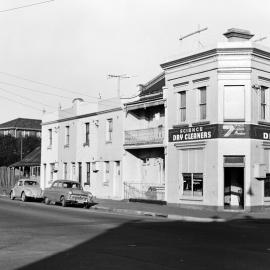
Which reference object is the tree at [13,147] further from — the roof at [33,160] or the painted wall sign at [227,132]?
the painted wall sign at [227,132]

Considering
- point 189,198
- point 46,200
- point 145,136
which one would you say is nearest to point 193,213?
point 189,198

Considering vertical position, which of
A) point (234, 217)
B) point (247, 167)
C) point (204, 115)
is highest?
point (204, 115)

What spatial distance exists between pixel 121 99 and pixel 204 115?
29.8ft

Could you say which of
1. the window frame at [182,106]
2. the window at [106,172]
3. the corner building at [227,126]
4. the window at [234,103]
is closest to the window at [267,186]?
the corner building at [227,126]

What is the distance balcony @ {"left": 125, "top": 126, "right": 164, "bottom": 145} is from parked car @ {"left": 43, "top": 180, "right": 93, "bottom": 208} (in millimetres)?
5436

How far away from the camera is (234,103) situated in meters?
28.3

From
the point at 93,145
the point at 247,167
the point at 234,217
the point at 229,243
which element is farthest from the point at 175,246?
the point at 93,145

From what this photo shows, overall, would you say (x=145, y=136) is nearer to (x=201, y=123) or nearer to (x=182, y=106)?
(x=182, y=106)

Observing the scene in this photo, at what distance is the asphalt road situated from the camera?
34.4ft

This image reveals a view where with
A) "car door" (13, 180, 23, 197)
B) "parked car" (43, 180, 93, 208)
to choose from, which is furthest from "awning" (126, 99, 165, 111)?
"car door" (13, 180, 23, 197)

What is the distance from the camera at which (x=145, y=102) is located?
1351 inches

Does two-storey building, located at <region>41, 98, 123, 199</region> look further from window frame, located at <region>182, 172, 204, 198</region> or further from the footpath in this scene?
the footpath

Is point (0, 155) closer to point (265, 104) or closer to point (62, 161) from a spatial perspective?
point (62, 161)

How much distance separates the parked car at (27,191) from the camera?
35.2 meters
